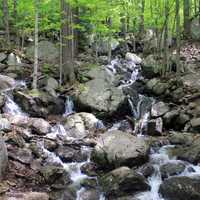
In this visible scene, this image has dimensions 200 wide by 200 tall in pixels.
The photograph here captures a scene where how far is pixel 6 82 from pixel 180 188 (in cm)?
958

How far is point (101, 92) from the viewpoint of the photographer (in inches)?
665

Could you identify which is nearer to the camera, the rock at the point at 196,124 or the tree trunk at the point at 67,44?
the rock at the point at 196,124

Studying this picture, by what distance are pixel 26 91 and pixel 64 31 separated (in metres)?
3.86

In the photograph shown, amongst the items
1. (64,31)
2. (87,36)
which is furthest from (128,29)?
(64,31)

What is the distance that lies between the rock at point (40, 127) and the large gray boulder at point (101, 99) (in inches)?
116

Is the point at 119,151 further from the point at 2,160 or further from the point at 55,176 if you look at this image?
the point at 2,160

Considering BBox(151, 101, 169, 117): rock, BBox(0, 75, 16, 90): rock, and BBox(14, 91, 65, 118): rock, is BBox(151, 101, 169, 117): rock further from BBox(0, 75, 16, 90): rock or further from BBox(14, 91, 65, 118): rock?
BBox(0, 75, 16, 90): rock

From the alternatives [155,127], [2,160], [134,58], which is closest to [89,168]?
[2,160]

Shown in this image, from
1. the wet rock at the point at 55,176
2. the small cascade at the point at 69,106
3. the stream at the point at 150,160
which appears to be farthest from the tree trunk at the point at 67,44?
the wet rock at the point at 55,176

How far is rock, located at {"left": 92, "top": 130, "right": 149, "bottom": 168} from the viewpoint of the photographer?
11281mm

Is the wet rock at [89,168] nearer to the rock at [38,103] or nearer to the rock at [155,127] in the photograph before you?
the rock at [155,127]

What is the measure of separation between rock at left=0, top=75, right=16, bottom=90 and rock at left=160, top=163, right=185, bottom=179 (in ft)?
26.7

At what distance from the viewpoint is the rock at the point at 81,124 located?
13818 millimetres

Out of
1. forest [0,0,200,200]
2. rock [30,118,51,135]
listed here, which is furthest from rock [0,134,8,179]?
rock [30,118,51,135]
